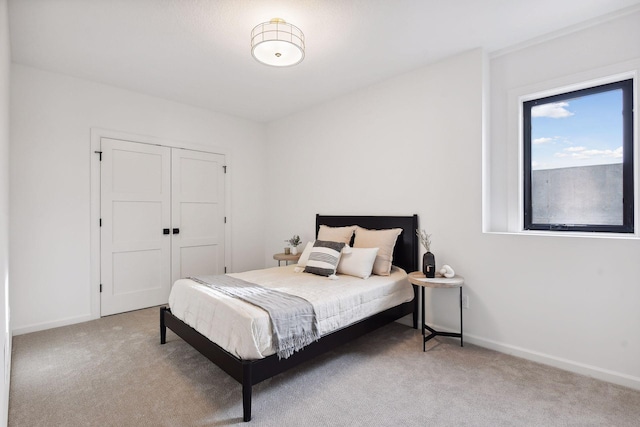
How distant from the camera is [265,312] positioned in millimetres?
2074

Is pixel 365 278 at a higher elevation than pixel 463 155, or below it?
below

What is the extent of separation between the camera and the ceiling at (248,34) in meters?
2.31

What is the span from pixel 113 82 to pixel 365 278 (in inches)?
139

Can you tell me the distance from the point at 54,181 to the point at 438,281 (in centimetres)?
397

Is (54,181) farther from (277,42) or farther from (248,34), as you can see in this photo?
(277,42)

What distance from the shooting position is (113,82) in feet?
11.9

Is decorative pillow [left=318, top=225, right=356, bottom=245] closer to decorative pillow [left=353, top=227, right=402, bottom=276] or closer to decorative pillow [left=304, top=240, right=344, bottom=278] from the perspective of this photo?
decorative pillow [left=353, top=227, right=402, bottom=276]

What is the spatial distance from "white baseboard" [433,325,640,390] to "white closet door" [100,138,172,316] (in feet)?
12.2

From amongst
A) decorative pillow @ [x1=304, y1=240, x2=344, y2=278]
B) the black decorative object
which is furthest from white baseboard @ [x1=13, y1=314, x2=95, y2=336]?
the black decorative object

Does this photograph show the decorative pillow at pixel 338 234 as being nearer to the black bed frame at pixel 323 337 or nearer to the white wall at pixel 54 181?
the black bed frame at pixel 323 337

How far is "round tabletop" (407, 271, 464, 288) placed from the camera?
271 centimetres

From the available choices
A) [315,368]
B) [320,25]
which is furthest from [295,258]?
[320,25]

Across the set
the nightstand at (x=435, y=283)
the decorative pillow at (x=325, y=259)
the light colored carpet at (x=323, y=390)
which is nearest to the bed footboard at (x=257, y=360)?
the light colored carpet at (x=323, y=390)

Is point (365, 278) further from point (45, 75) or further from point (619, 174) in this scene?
point (45, 75)
